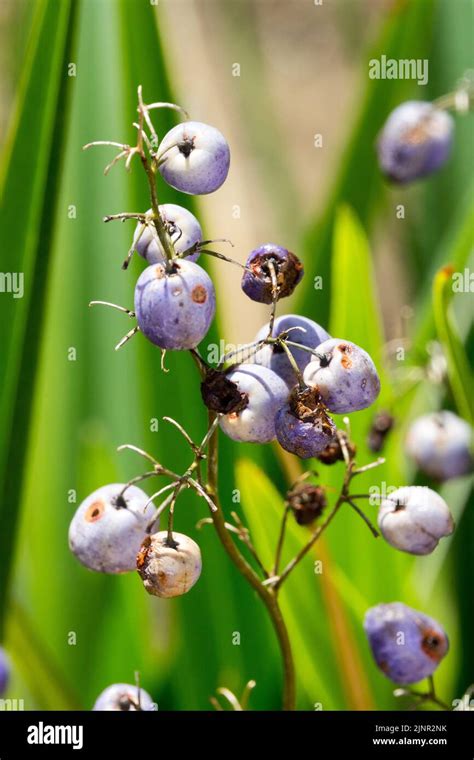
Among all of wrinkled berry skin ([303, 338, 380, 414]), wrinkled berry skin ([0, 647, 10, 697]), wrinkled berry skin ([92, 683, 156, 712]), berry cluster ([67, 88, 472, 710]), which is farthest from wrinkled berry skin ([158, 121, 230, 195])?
wrinkled berry skin ([0, 647, 10, 697])

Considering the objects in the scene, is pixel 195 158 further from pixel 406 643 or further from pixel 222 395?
pixel 406 643

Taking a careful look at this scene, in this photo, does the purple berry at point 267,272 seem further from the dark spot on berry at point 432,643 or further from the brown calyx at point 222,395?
the dark spot on berry at point 432,643

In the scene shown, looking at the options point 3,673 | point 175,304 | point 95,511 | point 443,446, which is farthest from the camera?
point 443,446

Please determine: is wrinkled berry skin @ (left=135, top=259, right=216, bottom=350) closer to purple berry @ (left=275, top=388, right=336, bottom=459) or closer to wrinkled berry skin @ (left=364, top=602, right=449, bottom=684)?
purple berry @ (left=275, top=388, right=336, bottom=459)

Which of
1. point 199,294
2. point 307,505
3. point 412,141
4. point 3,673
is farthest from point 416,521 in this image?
point 412,141

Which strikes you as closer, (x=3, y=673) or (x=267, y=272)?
(x=267, y=272)
